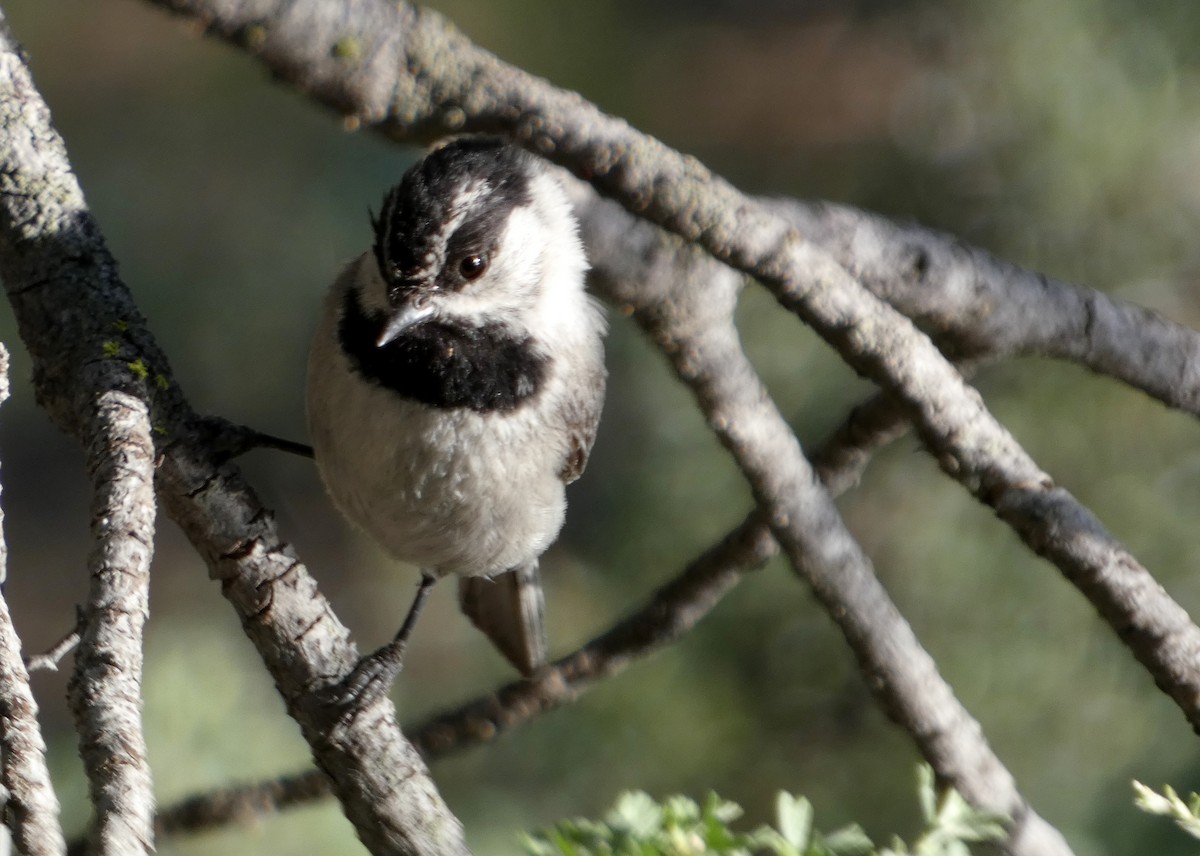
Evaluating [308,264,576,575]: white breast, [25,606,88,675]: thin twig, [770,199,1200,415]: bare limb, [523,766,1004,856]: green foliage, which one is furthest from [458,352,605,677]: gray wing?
[523,766,1004,856]: green foliage

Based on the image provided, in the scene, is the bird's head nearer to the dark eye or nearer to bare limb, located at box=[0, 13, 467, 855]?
the dark eye

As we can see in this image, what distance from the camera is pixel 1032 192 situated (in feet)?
8.37

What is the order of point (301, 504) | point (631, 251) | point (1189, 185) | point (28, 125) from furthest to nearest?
point (301, 504) < point (1189, 185) < point (631, 251) < point (28, 125)

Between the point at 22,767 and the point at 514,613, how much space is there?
1550 mm

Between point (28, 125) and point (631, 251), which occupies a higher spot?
point (631, 251)

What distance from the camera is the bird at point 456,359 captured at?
5.64 ft

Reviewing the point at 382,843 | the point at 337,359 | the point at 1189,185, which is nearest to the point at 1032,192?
the point at 1189,185

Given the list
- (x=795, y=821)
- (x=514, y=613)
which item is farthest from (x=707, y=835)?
(x=514, y=613)

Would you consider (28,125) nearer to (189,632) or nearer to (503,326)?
(503,326)

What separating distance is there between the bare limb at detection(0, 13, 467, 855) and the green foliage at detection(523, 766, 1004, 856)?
1.55ft

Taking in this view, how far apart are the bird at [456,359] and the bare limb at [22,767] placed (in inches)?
29.8

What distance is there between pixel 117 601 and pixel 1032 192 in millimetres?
2076

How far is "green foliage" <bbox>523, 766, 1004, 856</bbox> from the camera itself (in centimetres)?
87

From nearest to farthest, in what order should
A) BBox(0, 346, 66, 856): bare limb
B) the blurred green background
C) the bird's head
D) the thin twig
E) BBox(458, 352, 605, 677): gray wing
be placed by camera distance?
BBox(0, 346, 66, 856): bare limb, the thin twig, the bird's head, BBox(458, 352, 605, 677): gray wing, the blurred green background
